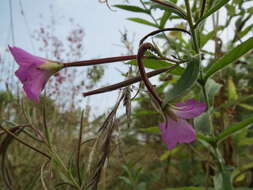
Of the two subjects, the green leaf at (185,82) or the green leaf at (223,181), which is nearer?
the green leaf at (185,82)

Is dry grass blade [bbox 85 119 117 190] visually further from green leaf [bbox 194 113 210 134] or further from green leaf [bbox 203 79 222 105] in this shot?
green leaf [bbox 203 79 222 105]

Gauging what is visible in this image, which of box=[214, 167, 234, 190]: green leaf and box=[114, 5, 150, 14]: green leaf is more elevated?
box=[114, 5, 150, 14]: green leaf

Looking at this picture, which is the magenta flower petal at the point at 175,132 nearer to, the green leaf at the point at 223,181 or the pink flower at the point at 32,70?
the pink flower at the point at 32,70

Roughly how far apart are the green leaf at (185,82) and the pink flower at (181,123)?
0.05m

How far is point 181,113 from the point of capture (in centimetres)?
38

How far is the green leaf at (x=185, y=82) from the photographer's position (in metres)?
0.32

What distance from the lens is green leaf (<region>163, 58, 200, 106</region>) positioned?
1.05 feet

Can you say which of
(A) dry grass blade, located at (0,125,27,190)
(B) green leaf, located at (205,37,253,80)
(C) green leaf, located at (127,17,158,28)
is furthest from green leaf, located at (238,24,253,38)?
(A) dry grass blade, located at (0,125,27,190)

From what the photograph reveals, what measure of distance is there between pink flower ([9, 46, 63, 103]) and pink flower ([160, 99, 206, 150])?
176 mm

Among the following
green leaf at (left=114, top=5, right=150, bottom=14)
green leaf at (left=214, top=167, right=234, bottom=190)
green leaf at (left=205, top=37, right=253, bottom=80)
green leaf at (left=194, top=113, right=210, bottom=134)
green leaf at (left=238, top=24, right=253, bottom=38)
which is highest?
green leaf at (left=238, top=24, right=253, bottom=38)

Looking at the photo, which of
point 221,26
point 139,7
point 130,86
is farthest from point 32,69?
point 221,26

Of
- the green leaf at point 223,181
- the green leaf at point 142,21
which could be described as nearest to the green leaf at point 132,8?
the green leaf at point 142,21

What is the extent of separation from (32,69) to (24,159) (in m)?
1.31

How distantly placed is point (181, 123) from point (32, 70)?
0.23 metres
